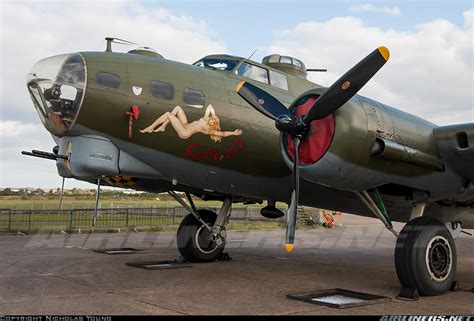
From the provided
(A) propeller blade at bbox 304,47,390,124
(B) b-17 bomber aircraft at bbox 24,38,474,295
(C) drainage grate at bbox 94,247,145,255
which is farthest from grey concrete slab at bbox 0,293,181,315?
(C) drainage grate at bbox 94,247,145,255

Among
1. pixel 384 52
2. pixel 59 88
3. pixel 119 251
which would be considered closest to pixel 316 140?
pixel 384 52

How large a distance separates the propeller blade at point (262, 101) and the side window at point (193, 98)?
839 mm

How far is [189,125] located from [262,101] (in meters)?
1.50

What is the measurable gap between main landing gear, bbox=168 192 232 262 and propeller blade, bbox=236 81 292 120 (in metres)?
4.67

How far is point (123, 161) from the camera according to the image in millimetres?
9180

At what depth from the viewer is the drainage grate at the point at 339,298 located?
7.92 meters

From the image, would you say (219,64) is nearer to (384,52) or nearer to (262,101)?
(262,101)

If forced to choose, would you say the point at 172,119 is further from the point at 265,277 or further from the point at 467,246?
the point at 467,246

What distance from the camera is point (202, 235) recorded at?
13.8m

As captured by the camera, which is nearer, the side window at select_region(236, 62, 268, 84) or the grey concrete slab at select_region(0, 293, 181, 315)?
the grey concrete slab at select_region(0, 293, 181, 315)

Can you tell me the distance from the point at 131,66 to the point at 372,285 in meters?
6.78

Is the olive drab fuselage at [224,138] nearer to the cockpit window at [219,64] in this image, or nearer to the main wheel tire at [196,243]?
the cockpit window at [219,64]

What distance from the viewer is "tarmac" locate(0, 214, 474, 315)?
759 cm

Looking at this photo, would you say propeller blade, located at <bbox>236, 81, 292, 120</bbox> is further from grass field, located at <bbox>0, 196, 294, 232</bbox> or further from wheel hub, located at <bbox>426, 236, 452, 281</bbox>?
grass field, located at <bbox>0, 196, 294, 232</bbox>
